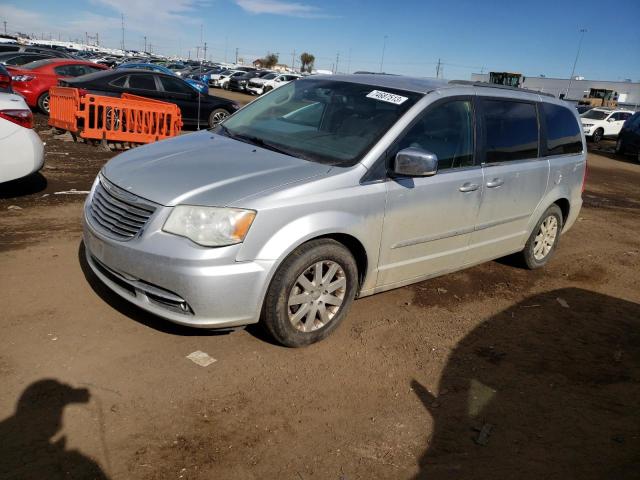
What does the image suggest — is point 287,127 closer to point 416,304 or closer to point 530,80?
point 416,304

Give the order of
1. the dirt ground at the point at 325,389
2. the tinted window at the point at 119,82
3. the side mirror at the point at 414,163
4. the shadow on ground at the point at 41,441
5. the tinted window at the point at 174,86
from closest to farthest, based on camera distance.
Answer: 1. the shadow on ground at the point at 41,441
2. the dirt ground at the point at 325,389
3. the side mirror at the point at 414,163
4. the tinted window at the point at 119,82
5. the tinted window at the point at 174,86

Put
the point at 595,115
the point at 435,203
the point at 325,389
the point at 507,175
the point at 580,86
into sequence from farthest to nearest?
the point at 580,86 < the point at 595,115 < the point at 507,175 < the point at 435,203 < the point at 325,389

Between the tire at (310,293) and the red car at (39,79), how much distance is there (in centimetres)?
1334

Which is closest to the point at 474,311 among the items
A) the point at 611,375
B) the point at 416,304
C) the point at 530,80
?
the point at 416,304

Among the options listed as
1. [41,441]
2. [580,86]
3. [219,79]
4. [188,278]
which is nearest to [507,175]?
[188,278]

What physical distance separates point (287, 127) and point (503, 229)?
2.22m

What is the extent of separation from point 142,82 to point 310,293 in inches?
411

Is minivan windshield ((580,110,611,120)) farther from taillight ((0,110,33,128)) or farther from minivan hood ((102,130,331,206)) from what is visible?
minivan hood ((102,130,331,206))

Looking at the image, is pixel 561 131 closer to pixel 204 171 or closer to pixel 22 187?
pixel 204 171

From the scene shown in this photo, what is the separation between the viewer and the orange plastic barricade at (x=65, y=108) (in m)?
9.99

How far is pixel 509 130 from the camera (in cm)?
473

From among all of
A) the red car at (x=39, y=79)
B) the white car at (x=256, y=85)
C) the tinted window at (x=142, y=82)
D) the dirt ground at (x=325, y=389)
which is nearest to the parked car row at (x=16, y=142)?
the dirt ground at (x=325, y=389)

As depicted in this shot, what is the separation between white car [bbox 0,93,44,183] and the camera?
5.66 m

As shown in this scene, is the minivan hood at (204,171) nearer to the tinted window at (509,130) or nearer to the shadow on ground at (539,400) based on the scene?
the shadow on ground at (539,400)
